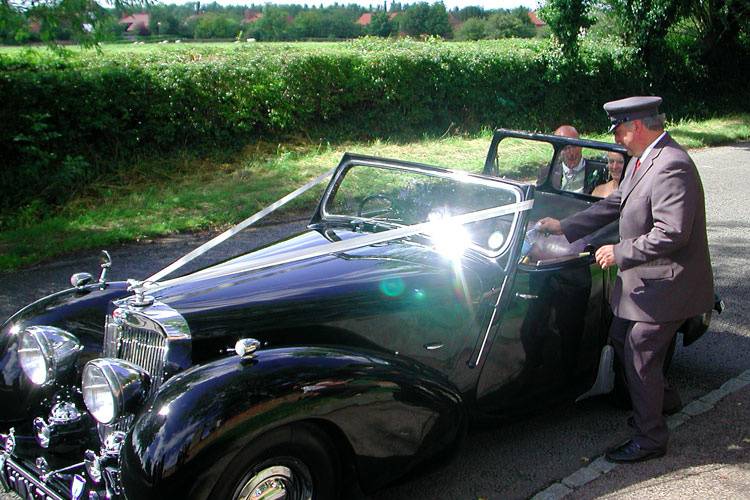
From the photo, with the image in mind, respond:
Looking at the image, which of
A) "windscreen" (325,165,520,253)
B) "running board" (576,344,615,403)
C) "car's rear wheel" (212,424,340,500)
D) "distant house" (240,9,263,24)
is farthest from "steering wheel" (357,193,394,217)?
"distant house" (240,9,263,24)

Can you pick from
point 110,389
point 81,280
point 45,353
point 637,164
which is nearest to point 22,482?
point 110,389

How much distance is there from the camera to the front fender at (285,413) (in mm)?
2594

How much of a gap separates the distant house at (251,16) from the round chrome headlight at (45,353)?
22.6 meters

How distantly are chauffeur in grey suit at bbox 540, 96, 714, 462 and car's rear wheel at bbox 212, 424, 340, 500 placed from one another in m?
1.64

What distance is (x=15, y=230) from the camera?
A: 8609 mm

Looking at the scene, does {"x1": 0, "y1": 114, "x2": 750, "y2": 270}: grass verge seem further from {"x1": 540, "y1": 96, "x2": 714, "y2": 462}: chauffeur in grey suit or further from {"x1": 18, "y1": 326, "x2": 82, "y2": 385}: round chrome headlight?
{"x1": 540, "y1": 96, "x2": 714, "y2": 462}: chauffeur in grey suit

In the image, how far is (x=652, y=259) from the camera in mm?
3547

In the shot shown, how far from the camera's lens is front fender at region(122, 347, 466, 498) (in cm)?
259

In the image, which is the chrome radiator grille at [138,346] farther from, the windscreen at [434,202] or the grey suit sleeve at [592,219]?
the grey suit sleeve at [592,219]

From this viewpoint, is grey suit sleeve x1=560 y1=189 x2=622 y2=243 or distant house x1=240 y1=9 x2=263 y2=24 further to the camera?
distant house x1=240 y1=9 x2=263 y2=24

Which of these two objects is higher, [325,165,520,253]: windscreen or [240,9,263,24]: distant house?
[240,9,263,24]: distant house

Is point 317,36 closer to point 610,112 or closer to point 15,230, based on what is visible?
point 15,230

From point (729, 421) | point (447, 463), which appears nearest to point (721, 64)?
point (729, 421)

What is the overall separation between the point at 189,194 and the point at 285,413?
7823 millimetres
